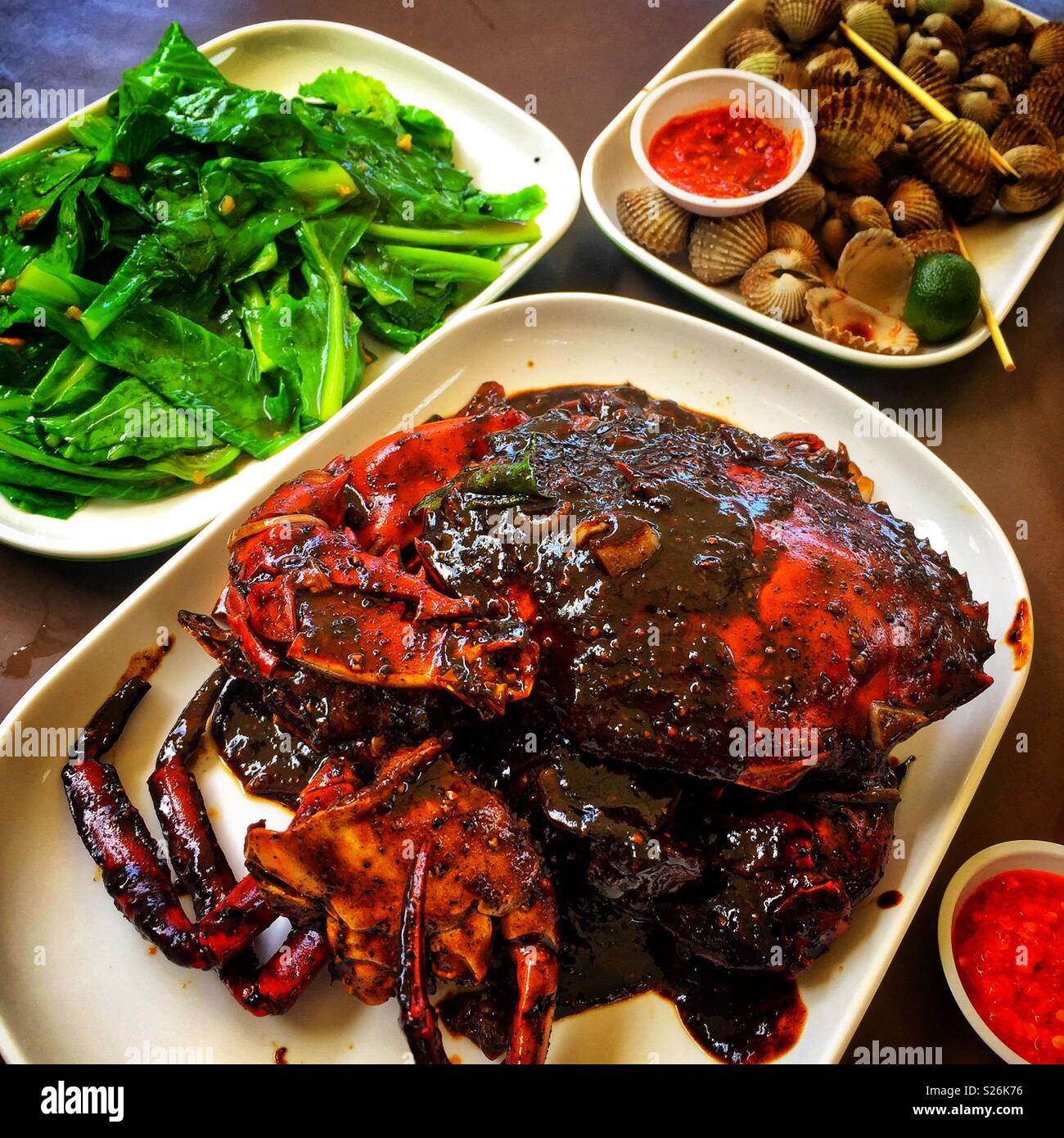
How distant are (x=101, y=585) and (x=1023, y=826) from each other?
12.2 feet

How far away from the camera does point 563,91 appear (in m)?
5.19

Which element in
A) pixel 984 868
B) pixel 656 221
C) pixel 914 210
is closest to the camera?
pixel 984 868

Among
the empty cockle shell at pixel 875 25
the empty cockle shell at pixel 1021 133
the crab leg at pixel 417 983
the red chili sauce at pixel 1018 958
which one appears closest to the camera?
the crab leg at pixel 417 983

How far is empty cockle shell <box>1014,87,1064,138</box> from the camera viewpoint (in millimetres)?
4527

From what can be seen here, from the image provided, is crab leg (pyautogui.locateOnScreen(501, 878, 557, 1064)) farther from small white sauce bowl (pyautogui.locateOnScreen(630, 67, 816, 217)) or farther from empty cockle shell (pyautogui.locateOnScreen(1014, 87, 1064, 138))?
empty cockle shell (pyautogui.locateOnScreen(1014, 87, 1064, 138))

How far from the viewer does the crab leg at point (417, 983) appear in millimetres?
2107

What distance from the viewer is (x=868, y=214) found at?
419 centimetres

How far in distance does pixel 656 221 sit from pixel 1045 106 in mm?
2284

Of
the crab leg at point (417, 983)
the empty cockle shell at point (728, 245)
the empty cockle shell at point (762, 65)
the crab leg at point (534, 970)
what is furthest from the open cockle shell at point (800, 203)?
the crab leg at point (417, 983)

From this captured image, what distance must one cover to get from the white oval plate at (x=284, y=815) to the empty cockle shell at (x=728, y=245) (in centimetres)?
55

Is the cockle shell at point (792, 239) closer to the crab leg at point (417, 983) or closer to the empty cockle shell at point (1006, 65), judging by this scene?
the empty cockle shell at point (1006, 65)

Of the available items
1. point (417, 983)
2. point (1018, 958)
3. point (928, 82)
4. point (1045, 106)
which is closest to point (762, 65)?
point (928, 82)

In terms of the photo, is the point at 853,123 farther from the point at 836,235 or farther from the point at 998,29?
the point at 998,29

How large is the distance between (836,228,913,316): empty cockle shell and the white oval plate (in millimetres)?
809
